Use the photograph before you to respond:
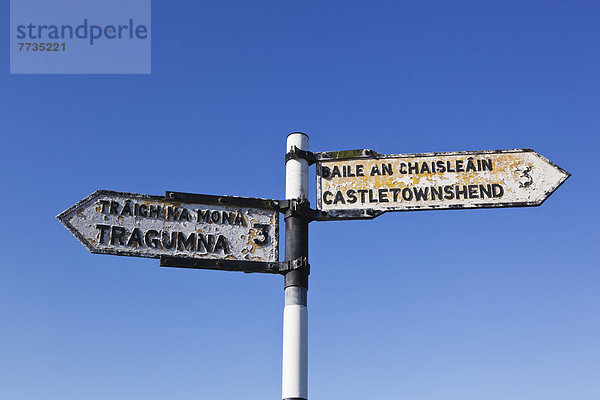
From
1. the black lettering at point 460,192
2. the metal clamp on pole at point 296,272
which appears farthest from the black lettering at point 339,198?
the black lettering at point 460,192

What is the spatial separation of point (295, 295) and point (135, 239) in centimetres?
153

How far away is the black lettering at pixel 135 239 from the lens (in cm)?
556

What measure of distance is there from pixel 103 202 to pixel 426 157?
10.2ft

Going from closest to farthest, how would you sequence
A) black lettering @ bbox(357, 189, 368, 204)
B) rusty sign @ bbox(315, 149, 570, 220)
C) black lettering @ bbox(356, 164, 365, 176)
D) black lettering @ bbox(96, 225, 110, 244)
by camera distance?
black lettering @ bbox(96, 225, 110, 244) → rusty sign @ bbox(315, 149, 570, 220) → black lettering @ bbox(357, 189, 368, 204) → black lettering @ bbox(356, 164, 365, 176)

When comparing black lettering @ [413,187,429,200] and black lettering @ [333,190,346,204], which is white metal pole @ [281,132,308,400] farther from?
black lettering @ [413,187,429,200]

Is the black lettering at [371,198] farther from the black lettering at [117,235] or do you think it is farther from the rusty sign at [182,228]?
the black lettering at [117,235]

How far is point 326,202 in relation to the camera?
6.01 meters

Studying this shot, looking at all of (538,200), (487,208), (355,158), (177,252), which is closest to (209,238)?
(177,252)

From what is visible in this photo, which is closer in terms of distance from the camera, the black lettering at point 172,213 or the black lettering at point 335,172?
the black lettering at point 172,213

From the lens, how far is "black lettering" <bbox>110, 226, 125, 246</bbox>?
553cm

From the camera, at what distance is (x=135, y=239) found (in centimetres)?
559

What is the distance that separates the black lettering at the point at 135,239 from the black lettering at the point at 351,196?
1.99 m

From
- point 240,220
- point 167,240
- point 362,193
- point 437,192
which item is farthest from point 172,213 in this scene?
point 437,192

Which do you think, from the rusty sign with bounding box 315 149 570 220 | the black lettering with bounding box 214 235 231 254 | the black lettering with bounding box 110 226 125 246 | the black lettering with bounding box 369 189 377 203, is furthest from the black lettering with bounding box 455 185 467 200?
the black lettering with bounding box 110 226 125 246
